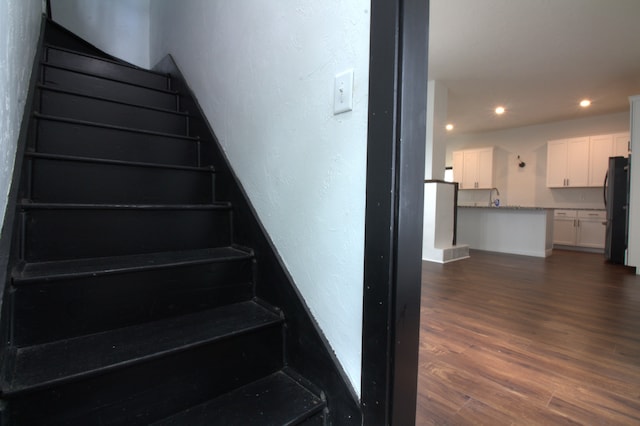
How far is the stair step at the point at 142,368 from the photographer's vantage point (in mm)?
686

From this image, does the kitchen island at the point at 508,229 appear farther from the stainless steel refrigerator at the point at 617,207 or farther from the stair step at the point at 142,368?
the stair step at the point at 142,368

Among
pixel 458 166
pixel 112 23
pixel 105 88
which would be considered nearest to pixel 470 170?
pixel 458 166

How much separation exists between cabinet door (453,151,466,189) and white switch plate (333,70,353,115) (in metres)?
7.36

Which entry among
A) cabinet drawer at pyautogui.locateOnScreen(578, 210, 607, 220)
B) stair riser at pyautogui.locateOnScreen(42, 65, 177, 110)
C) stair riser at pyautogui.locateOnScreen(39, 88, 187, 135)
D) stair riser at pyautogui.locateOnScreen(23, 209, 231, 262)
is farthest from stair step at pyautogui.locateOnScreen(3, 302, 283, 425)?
cabinet drawer at pyautogui.locateOnScreen(578, 210, 607, 220)

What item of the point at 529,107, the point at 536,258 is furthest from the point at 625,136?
the point at 536,258

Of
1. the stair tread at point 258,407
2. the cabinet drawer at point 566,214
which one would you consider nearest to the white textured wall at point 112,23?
the stair tread at point 258,407

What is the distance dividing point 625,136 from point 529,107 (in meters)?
1.73

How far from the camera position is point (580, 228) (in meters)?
5.86

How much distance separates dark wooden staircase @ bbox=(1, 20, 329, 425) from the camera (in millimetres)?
754

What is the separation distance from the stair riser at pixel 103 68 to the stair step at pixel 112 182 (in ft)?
3.65

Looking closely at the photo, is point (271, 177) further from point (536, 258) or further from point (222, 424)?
A: point (536, 258)

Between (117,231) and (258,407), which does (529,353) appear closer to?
(258,407)

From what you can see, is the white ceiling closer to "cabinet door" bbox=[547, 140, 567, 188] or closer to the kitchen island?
"cabinet door" bbox=[547, 140, 567, 188]

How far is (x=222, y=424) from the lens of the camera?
2.62 feet
